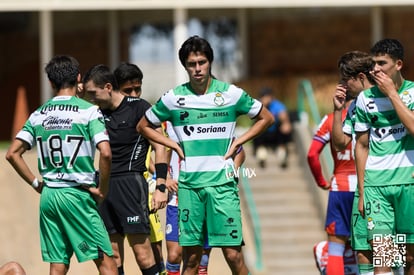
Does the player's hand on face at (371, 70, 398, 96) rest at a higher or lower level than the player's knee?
higher

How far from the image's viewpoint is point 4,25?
3016cm

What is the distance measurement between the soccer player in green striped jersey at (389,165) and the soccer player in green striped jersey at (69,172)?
89.9 inches

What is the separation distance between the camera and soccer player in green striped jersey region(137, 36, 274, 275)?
996 cm

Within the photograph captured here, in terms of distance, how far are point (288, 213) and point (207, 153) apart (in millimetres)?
9701

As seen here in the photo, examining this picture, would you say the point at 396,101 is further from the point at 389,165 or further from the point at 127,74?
the point at 127,74

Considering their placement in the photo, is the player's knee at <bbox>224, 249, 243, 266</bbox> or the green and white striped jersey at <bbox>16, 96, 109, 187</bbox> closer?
the green and white striped jersey at <bbox>16, 96, 109, 187</bbox>

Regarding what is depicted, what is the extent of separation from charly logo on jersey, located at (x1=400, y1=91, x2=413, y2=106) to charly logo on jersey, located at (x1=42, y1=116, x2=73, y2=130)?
2.85 metres

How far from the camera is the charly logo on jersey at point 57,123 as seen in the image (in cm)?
980

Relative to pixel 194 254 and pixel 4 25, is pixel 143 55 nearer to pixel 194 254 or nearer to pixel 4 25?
pixel 4 25

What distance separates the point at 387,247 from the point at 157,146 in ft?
7.64

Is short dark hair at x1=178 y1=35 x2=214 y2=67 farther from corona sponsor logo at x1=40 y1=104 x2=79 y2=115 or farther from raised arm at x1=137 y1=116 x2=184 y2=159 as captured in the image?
corona sponsor logo at x1=40 y1=104 x2=79 y2=115

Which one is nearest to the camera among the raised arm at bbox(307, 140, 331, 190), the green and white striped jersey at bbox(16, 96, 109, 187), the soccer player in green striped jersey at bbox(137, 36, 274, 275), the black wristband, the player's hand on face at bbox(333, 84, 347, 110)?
the green and white striped jersey at bbox(16, 96, 109, 187)

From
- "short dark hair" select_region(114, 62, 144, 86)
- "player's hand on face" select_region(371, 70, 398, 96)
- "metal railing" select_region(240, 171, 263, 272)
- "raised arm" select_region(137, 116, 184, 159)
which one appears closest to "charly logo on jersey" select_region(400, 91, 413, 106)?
"player's hand on face" select_region(371, 70, 398, 96)

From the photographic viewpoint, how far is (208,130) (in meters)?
9.98
